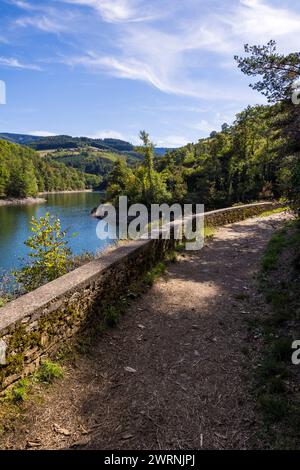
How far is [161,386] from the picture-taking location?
14.1 feet

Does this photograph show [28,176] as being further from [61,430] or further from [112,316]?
[61,430]

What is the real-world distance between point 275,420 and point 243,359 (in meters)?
1.36

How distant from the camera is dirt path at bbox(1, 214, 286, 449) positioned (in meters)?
3.43

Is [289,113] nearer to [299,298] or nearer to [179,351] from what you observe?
[299,298]

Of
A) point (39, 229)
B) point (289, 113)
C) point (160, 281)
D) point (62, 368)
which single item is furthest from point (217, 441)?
point (289, 113)

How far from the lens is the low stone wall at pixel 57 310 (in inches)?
151

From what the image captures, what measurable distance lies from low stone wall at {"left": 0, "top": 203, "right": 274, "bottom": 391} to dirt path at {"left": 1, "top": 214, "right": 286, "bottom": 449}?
0.46 meters

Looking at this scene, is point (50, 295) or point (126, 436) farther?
point (50, 295)

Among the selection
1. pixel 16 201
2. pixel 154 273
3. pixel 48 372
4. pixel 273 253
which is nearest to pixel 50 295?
pixel 48 372

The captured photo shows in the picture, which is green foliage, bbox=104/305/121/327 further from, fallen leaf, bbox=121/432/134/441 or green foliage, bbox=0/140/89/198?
green foliage, bbox=0/140/89/198

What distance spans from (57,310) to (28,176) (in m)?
99.5

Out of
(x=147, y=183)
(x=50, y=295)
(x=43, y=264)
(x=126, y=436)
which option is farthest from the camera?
(x=147, y=183)

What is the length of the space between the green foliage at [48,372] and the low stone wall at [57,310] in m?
0.10
